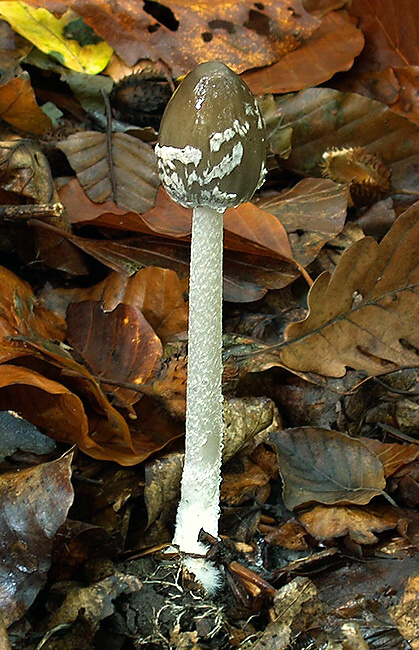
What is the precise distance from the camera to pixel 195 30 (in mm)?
Result: 3643

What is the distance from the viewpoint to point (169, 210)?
112 inches

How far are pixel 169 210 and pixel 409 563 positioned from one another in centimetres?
162

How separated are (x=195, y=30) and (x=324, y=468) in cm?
249

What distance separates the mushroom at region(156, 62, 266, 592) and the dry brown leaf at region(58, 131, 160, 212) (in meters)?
0.97

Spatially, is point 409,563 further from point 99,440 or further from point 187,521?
point 99,440

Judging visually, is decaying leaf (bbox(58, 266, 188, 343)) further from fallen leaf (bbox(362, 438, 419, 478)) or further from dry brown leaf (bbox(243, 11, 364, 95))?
dry brown leaf (bbox(243, 11, 364, 95))

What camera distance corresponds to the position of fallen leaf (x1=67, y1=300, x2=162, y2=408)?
8.14ft

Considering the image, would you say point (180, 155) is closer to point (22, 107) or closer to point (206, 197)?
point (206, 197)

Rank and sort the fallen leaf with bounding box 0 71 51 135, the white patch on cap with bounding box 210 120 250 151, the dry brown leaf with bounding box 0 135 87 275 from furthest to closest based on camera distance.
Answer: the fallen leaf with bounding box 0 71 51 135 < the dry brown leaf with bounding box 0 135 87 275 < the white patch on cap with bounding box 210 120 250 151

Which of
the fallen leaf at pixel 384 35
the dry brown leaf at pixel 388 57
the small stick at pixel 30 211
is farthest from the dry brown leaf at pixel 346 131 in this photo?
the small stick at pixel 30 211

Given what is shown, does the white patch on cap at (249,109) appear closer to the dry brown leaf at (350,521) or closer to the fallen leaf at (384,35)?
the dry brown leaf at (350,521)

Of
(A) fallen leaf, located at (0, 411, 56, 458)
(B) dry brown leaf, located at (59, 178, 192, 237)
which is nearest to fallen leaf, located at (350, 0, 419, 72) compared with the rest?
(B) dry brown leaf, located at (59, 178, 192, 237)

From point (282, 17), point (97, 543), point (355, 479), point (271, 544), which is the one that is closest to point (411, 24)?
point (282, 17)

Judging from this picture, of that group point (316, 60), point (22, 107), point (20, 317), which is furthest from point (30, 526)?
point (316, 60)
